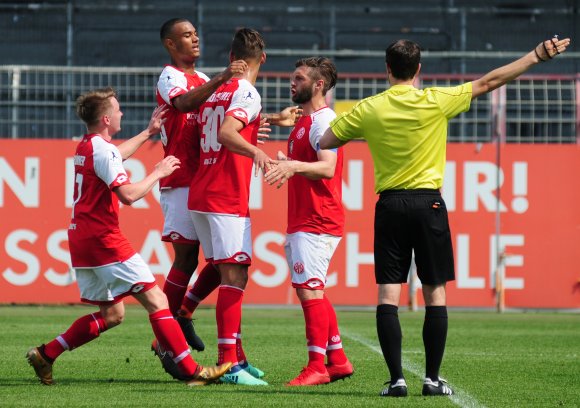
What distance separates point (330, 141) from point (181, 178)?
1.46m

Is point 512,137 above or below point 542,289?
above

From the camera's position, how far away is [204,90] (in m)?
6.83

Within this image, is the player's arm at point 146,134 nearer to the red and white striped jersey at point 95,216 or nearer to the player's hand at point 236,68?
the red and white striped jersey at point 95,216

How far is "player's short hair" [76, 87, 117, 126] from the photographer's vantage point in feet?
22.3

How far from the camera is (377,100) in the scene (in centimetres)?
640

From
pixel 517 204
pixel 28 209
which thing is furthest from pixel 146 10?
pixel 517 204

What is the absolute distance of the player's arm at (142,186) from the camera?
21.0 ft

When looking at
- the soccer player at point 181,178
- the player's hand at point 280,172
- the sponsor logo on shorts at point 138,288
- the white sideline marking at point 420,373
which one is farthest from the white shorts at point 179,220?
the white sideline marking at point 420,373

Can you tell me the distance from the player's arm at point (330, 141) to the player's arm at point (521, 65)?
0.76m

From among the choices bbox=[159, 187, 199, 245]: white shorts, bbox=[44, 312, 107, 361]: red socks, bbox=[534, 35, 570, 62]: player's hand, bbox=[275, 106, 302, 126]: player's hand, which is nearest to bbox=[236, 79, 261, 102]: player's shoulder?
bbox=[275, 106, 302, 126]: player's hand

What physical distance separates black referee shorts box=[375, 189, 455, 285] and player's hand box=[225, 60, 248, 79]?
1134 mm

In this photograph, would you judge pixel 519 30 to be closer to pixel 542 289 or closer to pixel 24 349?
pixel 542 289

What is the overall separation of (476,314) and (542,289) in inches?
34.2

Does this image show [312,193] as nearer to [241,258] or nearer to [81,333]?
[241,258]
